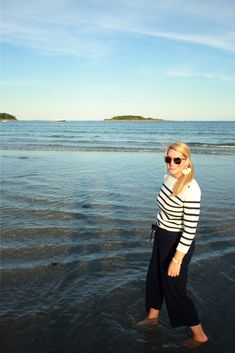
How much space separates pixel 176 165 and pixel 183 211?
0.48m

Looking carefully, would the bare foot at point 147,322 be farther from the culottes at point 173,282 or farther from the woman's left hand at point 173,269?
the woman's left hand at point 173,269

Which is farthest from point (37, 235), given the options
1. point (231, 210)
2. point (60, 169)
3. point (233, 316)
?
point (60, 169)

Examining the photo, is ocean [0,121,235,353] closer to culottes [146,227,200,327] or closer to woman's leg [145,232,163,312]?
woman's leg [145,232,163,312]

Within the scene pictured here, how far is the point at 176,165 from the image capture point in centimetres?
371

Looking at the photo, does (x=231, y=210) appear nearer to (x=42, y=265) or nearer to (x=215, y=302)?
(x=215, y=302)

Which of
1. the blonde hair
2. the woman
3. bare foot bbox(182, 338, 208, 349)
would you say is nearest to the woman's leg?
the woman

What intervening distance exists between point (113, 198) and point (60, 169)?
6380 mm

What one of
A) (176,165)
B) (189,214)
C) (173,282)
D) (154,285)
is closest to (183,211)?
(189,214)

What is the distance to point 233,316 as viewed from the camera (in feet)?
15.1

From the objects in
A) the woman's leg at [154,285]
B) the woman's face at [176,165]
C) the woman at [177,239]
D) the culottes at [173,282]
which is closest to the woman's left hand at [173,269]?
the woman at [177,239]

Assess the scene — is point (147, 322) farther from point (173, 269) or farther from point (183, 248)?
point (183, 248)

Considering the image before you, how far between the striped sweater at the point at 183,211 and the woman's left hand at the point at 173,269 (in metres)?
0.18

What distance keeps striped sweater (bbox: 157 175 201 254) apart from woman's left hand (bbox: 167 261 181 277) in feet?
0.58

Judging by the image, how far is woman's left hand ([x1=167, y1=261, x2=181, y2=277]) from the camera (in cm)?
370
